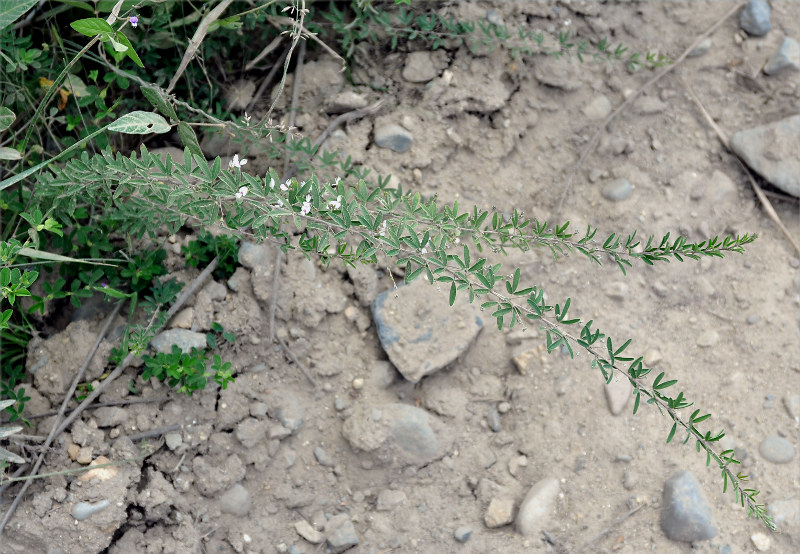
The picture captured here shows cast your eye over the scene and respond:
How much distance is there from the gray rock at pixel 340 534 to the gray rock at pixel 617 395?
126cm

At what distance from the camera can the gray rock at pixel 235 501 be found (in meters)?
2.75

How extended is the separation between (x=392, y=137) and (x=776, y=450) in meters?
2.27

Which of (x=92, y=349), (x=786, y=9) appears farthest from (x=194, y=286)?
(x=786, y=9)

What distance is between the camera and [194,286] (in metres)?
2.86

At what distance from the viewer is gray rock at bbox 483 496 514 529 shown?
286cm

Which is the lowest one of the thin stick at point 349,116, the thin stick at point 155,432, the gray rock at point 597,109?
the thin stick at point 155,432

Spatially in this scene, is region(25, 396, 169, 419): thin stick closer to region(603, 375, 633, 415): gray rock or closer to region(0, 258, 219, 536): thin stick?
region(0, 258, 219, 536): thin stick

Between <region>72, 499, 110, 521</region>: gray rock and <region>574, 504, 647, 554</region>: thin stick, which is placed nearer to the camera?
<region>72, 499, 110, 521</region>: gray rock

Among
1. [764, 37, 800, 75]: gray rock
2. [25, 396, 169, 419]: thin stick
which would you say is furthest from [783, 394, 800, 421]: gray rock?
[25, 396, 169, 419]: thin stick

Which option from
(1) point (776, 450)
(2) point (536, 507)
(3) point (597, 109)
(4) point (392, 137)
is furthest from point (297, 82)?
(1) point (776, 450)

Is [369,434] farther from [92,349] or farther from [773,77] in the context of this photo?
[773,77]

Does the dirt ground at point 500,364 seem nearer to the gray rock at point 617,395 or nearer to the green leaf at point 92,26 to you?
the gray rock at point 617,395

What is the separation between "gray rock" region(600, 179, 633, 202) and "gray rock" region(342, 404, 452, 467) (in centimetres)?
152

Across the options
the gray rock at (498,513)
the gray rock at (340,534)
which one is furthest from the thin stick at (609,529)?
the gray rock at (340,534)
